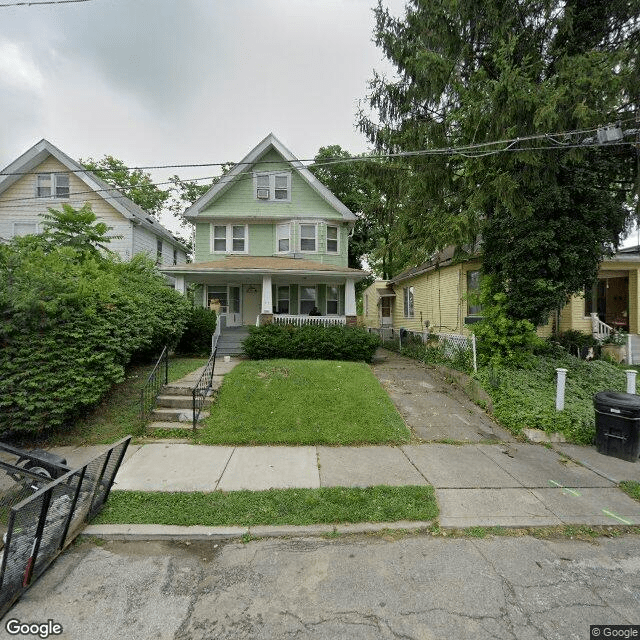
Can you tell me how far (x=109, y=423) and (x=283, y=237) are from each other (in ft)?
38.2

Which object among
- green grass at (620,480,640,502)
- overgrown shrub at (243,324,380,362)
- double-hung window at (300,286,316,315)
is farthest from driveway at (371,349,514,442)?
double-hung window at (300,286,316,315)

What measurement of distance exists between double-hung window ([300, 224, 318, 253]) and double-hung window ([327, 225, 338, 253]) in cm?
71

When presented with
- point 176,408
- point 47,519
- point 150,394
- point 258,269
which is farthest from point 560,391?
point 258,269

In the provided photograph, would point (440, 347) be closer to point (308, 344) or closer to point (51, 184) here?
point (308, 344)

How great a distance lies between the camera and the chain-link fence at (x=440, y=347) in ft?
30.2

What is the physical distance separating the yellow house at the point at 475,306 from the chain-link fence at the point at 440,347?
2.50 ft

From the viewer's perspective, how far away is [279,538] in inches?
131

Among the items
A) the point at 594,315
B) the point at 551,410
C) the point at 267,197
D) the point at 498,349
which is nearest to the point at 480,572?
the point at 551,410

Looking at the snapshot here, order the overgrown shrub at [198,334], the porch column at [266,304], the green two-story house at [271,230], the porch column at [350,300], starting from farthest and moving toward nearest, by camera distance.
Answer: the green two-story house at [271,230], the porch column at [350,300], the porch column at [266,304], the overgrown shrub at [198,334]

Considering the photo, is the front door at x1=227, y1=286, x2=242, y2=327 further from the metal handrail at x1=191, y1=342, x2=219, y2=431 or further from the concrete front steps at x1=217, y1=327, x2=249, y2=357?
the metal handrail at x1=191, y1=342, x2=219, y2=431

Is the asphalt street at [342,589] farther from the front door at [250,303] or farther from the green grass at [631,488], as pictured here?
the front door at [250,303]

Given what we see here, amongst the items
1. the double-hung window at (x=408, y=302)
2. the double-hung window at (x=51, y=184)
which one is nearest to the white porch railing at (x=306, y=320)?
the double-hung window at (x=408, y=302)

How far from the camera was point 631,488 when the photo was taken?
434 cm

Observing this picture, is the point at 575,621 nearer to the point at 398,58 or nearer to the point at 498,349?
the point at 498,349
